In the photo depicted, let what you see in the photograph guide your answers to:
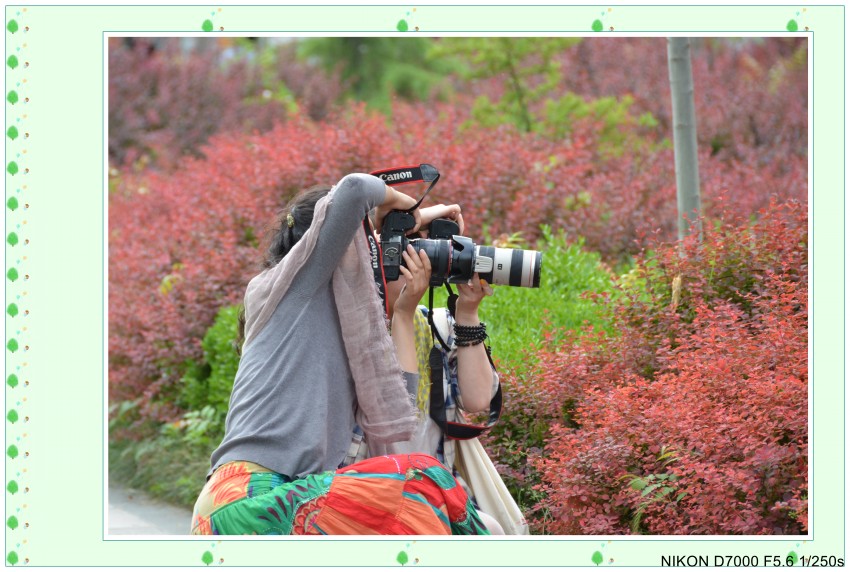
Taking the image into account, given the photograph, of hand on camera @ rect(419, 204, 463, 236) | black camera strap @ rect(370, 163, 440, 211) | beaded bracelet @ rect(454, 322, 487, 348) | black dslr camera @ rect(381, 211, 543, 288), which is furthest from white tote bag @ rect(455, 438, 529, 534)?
black camera strap @ rect(370, 163, 440, 211)

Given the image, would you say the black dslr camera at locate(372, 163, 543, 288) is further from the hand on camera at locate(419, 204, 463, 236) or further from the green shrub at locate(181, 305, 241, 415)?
the green shrub at locate(181, 305, 241, 415)

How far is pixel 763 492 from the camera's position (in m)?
2.89

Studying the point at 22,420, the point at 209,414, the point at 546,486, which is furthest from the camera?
the point at 209,414

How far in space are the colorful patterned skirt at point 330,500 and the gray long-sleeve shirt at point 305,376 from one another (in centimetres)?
7

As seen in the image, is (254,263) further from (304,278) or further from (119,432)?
(304,278)

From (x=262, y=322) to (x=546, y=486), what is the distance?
1.25m

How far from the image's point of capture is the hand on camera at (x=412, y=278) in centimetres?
299

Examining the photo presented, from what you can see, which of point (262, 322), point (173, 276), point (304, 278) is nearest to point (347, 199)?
point (304, 278)

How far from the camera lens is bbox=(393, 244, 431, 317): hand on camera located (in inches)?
118

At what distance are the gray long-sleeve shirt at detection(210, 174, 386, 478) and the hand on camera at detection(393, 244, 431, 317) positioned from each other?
24 cm

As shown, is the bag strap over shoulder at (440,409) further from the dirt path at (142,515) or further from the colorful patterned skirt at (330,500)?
the dirt path at (142,515)

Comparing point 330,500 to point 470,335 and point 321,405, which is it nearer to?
point 321,405

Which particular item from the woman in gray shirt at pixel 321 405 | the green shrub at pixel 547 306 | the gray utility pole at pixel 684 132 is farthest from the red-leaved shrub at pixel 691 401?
the woman in gray shirt at pixel 321 405

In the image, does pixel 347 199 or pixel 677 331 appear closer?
pixel 347 199
